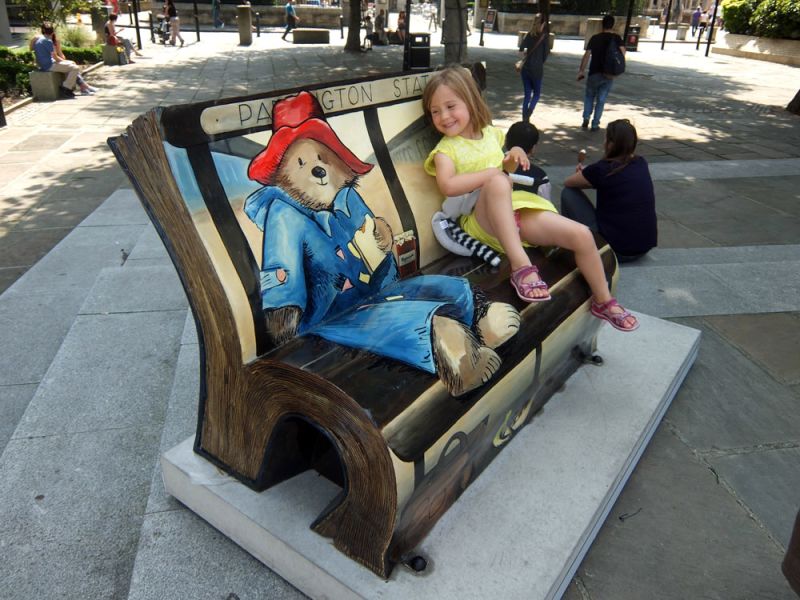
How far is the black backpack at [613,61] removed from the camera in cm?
915

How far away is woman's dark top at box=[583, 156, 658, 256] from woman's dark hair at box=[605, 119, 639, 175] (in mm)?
29

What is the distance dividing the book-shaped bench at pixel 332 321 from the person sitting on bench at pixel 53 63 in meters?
11.2

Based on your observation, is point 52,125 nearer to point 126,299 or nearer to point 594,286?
point 126,299

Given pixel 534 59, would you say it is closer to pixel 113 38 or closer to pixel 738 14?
pixel 113 38

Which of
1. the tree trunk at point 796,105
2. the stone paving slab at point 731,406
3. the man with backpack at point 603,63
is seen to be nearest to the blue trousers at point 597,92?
the man with backpack at point 603,63

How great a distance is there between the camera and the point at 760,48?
70.7 feet

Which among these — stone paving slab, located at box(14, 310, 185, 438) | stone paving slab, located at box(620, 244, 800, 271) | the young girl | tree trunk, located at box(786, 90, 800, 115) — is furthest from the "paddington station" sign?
tree trunk, located at box(786, 90, 800, 115)

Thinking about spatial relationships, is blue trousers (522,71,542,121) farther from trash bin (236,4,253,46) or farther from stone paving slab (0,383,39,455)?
trash bin (236,4,253,46)

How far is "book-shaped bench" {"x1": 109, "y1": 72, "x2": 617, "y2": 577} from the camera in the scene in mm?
1819

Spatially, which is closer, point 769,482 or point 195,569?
point 195,569

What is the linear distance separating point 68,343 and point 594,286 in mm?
2743

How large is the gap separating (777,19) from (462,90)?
23225 mm

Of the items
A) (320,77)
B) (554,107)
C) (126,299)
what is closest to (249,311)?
(126,299)

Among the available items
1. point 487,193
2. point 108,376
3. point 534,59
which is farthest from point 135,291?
point 534,59
